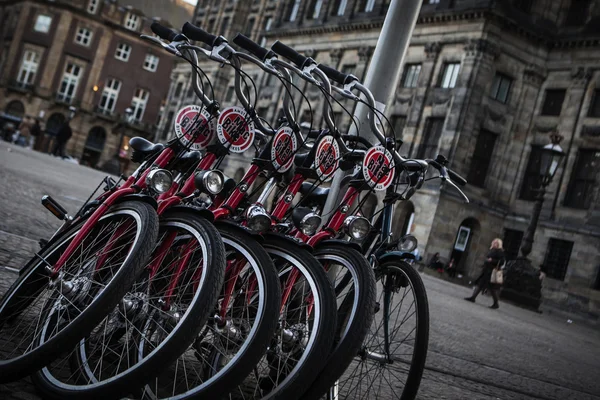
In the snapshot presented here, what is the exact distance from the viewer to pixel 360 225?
13.1ft

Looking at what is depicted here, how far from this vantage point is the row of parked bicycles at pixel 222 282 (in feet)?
9.48

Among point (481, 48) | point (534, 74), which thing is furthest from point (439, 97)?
point (534, 74)

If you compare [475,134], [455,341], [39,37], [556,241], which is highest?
[39,37]

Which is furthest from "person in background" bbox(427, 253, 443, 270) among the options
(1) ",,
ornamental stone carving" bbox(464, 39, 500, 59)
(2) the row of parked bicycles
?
(2) the row of parked bicycles

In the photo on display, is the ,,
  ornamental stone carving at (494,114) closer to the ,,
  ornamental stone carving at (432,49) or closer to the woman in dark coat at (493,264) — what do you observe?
the ,,
  ornamental stone carving at (432,49)

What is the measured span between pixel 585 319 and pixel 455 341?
69.8ft

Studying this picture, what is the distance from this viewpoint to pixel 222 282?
296 centimetres

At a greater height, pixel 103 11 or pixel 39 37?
pixel 103 11

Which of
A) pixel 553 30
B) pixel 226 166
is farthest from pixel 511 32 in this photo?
pixel 226 166

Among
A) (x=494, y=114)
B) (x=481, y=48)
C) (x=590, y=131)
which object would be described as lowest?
(x=590, y=131)

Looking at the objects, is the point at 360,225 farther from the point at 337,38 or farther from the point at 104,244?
the point at 337,38

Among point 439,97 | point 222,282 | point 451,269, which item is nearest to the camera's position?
point 222,282

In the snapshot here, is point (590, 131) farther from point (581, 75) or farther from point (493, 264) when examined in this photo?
point (493, 264)

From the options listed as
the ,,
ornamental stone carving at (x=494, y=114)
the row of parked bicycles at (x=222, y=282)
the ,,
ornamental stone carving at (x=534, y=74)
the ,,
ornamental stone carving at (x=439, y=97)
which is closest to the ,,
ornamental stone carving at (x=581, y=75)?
the ,,
  ornamental stone carving at (x=534, y=74)
